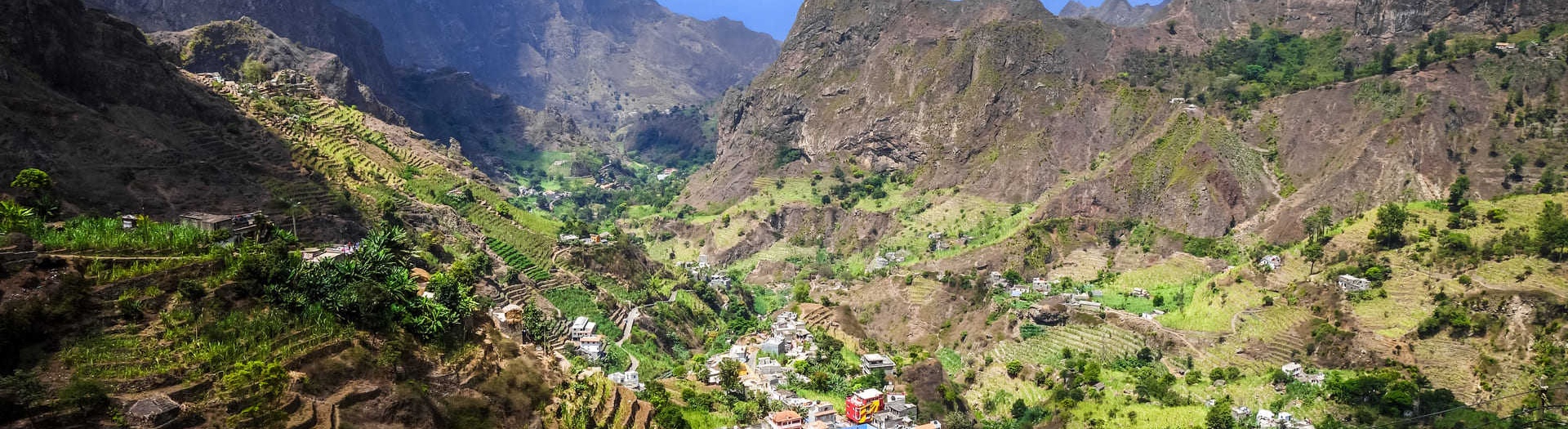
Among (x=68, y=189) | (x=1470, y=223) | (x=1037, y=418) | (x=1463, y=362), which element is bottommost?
(x=1037, y=418)

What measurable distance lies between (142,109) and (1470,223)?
282 ft

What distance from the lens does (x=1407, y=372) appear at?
5412 cm

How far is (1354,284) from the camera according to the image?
2458 inches

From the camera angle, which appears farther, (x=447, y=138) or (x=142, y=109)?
(x=447, y=138)

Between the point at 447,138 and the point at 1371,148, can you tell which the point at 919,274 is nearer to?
the point at 1371,148

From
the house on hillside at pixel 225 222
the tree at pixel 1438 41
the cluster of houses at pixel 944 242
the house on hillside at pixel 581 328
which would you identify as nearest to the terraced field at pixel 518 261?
the house on hillside at pixel 581 328

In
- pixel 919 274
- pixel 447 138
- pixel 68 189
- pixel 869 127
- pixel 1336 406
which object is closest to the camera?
pixel 68 189

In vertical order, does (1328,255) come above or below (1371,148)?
below

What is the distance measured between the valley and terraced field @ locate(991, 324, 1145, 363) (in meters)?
0.34

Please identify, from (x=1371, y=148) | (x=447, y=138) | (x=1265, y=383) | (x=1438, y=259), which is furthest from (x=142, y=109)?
(x=447, y=138)

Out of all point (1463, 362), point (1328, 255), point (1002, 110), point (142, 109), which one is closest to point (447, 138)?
point (1002, 110)

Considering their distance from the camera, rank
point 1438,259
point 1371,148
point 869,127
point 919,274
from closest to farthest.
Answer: point 1438,259 < point 1371,148 < point 919,274 < point 869,127

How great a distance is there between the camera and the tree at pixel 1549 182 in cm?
6900

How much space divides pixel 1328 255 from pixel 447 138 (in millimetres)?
131089
